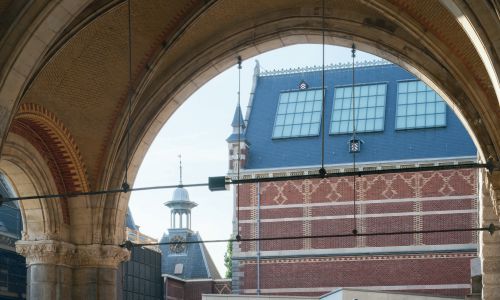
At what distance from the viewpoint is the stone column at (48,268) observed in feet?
62.1

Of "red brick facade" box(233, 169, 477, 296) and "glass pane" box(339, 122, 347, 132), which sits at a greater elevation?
"glass pane" box(339, 122, 347, 132)

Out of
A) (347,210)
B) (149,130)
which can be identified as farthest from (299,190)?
(149,130)

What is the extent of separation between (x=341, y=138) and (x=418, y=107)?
3.06 metres

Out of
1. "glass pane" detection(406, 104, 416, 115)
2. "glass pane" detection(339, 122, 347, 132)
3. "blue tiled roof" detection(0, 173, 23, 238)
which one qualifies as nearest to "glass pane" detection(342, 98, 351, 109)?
"glass pane" detection(339, 122, 347, 132)

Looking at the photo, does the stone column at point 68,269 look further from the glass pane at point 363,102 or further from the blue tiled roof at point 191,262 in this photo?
the blue tiled roof at point 191,262

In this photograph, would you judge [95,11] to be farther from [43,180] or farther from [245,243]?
[245,243]

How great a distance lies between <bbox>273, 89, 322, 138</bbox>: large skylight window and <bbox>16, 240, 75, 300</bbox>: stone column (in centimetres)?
2621

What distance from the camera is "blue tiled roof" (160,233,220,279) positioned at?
54.5 metres

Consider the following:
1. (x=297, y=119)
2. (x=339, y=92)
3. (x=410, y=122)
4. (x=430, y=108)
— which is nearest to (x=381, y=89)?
(x=339, y=92)

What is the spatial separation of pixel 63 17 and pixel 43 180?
16.0 ft

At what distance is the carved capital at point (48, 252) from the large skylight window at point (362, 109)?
25.8 m

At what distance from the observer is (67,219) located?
19500 mm

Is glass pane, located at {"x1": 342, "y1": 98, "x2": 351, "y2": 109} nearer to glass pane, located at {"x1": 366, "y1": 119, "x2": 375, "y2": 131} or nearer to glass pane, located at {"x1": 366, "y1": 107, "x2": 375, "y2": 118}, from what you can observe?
glass pane, located at {"x1": 366, "y1": 107, "x2": 375, "y2": 118}

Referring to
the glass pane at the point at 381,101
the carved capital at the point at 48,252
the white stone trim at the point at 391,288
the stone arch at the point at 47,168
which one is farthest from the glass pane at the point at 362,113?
the carved capital at the point at 48,252
